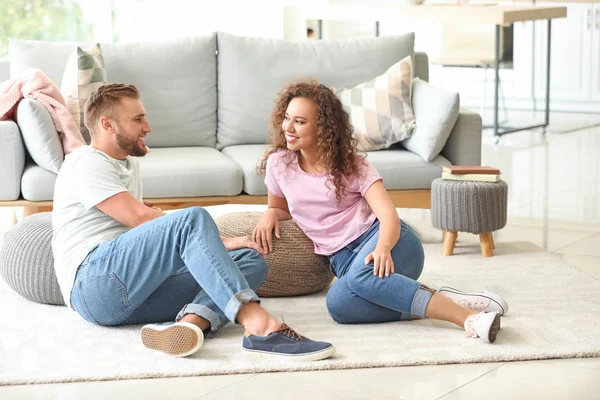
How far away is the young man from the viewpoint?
100 inches

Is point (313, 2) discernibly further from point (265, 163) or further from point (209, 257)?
point (209, 257)

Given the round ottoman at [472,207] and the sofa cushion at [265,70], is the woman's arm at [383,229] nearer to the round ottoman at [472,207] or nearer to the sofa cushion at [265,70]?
the round ottoman at [472,207]

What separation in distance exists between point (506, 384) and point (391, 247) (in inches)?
22.6

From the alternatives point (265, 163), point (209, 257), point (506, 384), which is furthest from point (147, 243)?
point (506, 384)

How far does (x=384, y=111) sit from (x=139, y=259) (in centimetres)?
183

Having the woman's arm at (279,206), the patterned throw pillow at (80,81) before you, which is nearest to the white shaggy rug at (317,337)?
the woman's arm at (279,206)

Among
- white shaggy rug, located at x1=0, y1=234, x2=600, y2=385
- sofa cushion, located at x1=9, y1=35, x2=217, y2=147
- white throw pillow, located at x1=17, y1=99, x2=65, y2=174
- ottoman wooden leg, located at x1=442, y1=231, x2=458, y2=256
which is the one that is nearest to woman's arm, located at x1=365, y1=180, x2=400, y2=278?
white shaggy rug, located at x1=0, y1=234, x2=600, y2=385

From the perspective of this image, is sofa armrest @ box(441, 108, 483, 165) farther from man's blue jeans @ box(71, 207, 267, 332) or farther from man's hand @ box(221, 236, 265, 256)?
man's blue jeans @ box(71, 207, 267, 332)

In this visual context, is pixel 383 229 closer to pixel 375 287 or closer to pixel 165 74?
pixel 375 287

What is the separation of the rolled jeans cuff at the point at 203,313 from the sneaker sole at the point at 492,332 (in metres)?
0.72

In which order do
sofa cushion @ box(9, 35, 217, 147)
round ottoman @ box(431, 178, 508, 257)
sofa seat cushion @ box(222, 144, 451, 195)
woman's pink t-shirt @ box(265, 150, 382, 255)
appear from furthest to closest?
sofa cushion @ box(9, 35, 217, 147)
sofa seat cushion @ box(222, 144, 451, 195)
round ottoman @ box(431, 178, 508, 257)
woman's pink t-shirt @ box(265, 150, 382, 255)

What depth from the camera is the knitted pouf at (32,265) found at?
3078 mm

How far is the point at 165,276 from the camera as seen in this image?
265 centimetres

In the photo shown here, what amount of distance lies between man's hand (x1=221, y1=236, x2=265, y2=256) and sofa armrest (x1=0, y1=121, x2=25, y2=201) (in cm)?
125
